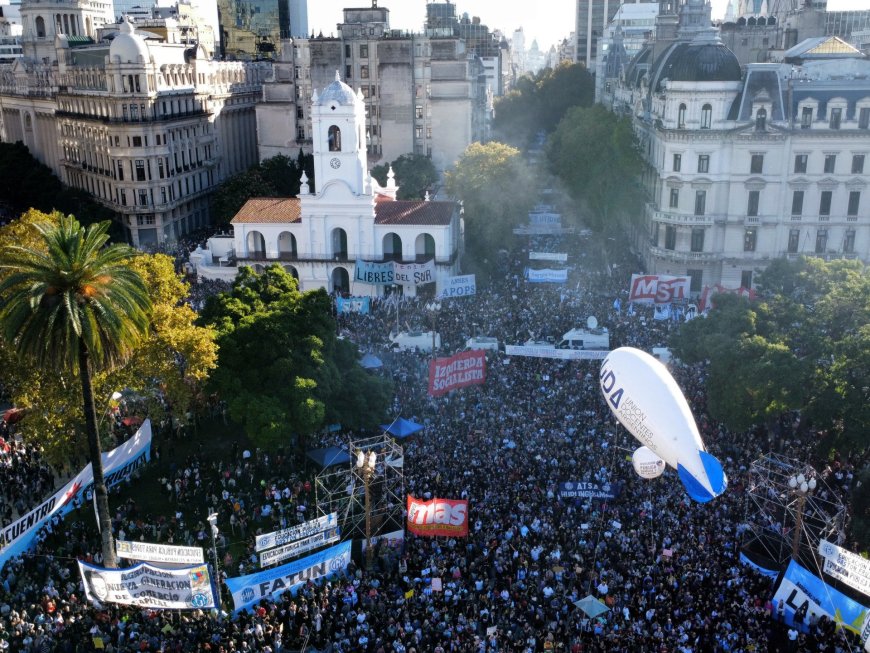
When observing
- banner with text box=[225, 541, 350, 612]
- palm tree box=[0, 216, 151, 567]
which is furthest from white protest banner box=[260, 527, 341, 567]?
palm tree box=[0, 216, 151, 567]

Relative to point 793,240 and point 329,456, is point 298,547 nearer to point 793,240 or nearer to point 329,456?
point 329,456

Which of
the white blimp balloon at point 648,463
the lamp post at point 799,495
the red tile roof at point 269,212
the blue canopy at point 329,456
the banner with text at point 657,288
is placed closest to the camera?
the lamp post at point 799,495

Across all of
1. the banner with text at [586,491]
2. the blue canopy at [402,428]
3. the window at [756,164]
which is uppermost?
the window at [756,164]

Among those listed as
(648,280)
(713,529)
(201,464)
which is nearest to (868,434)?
(713,529)

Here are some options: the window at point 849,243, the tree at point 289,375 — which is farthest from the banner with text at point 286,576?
the window at point 849,243

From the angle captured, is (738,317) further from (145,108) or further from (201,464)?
(145,108)

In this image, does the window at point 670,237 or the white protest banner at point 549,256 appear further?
the white protest banner at point 549,256

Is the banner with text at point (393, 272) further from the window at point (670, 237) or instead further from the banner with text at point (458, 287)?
the window at point (670, 237)

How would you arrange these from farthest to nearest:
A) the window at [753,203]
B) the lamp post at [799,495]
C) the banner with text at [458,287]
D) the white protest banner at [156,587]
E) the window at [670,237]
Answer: the window at [670,237] < the window at [753,203] < the banner with text at [458,287] < the white protest banner at [156,587] < the lamp post at [799,495]
